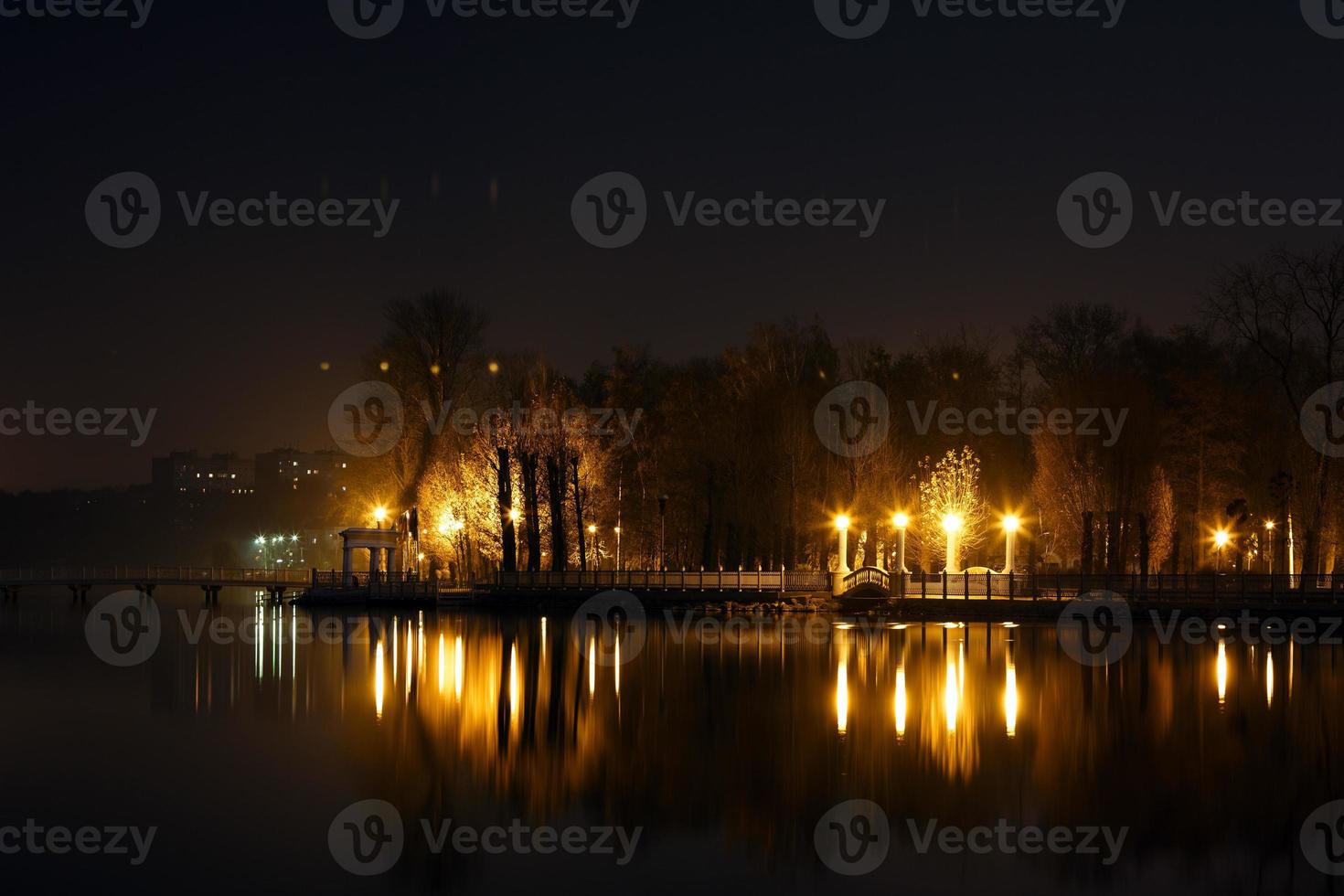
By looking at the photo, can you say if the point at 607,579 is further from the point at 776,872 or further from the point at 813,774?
the point at 776,872

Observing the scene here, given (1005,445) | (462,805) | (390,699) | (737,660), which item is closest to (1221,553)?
(1005,445)

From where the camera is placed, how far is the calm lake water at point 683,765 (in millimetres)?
18297

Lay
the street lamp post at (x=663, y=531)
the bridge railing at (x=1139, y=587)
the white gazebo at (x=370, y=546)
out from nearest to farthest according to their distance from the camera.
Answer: the bridge railing at (x=1139, y=587) < the street lamp post at (x=663, y=531) < the white gazebo at (x=370, y=546)

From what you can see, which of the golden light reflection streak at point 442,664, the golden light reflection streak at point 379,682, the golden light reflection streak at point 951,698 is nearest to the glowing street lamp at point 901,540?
the golden light reflection streak at point 442,664

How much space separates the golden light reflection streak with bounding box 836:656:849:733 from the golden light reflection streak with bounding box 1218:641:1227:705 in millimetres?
8118

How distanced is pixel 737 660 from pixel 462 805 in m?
19.5

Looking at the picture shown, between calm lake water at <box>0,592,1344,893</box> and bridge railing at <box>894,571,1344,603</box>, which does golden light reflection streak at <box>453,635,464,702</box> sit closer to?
calm lake water at <box>0,592,1344,893</box>

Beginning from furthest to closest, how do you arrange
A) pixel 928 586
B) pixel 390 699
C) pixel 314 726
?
pixel 928 586
pixel 390 699
pixel 314 726

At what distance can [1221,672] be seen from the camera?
Answer: 37.3 m

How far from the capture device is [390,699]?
3275 cm

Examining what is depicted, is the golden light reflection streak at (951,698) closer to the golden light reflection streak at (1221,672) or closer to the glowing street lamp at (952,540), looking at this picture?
the golden light reflection streak at (1221,672)

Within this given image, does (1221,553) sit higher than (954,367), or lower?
lower

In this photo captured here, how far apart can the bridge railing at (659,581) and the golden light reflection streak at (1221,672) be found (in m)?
19.6

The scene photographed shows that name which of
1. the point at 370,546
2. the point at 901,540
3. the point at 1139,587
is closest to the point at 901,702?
the point at 1139,587
